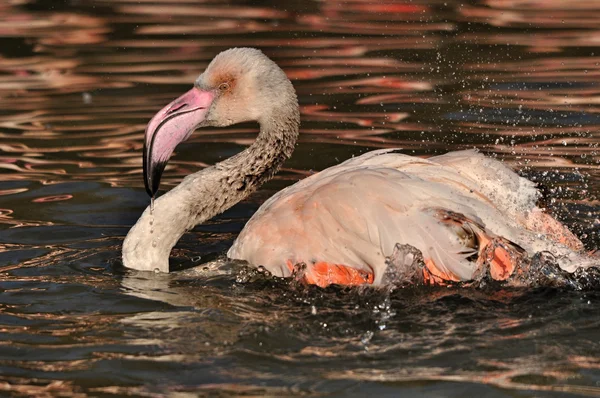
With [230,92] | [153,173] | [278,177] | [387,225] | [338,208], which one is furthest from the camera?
[278,177]

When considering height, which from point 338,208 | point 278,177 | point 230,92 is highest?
point 230,92

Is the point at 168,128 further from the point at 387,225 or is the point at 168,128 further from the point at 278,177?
the point at 278,177

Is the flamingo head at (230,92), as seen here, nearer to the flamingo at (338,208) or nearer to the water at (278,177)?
the flamingo at (338,208)

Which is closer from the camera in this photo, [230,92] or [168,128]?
[168,128]

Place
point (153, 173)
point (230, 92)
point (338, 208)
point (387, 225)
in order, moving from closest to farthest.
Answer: point (387, 225)
point (338, 208)
point (153, 173)
point (230, 92)

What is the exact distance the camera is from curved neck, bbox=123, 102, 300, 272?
6031mm

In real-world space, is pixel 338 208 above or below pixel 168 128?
below

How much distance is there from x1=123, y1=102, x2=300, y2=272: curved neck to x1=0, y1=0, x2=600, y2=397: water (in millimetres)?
171

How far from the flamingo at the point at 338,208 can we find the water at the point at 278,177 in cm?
15

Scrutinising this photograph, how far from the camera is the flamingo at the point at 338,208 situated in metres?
5.29

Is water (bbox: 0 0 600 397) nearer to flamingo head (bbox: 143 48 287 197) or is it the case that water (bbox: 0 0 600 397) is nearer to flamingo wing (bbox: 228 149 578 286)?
flamingo wing (bbox: 228 149 578 286)

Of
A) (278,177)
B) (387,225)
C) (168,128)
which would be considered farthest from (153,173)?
(278,177)

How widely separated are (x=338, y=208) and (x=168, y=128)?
1116 mm

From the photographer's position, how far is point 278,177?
26.3 ft
